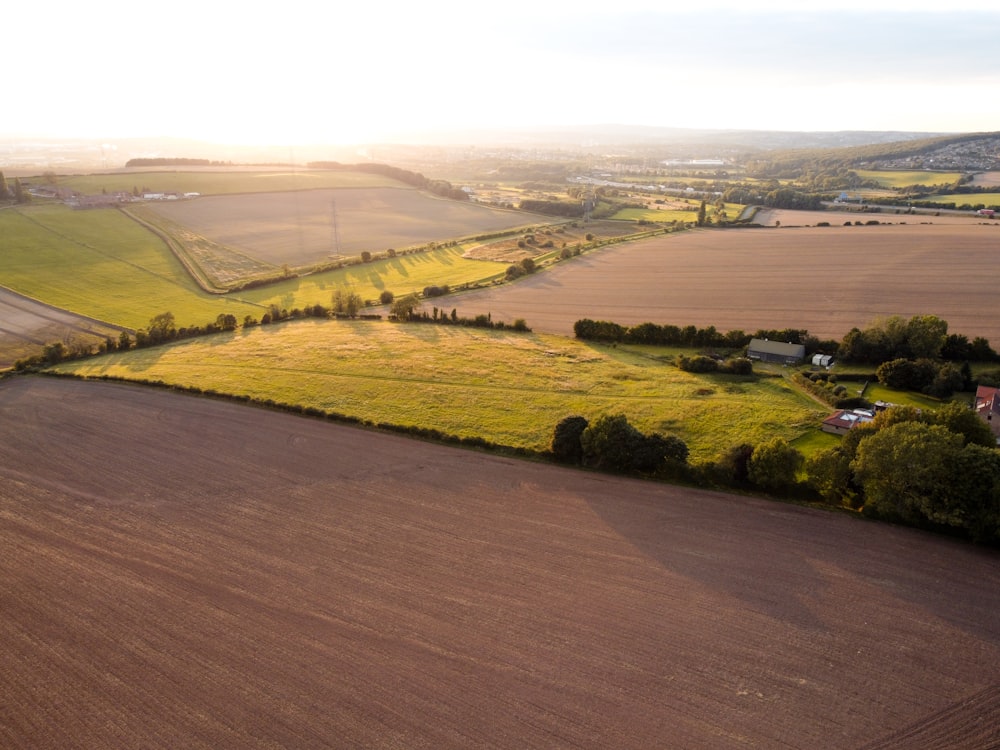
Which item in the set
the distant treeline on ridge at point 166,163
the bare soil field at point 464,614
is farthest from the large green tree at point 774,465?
the distant treeline on ridge at point 166,163

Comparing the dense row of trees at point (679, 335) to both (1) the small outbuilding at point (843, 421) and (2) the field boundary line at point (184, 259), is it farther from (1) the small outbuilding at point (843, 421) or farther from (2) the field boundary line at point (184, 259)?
(2) the field boundary line at point (184, 259)

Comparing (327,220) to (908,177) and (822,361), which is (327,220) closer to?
(822,361)

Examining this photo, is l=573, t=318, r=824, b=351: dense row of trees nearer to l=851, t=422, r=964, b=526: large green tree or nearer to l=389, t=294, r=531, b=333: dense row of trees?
l=389, t=294, r=531, b=333: dense row of trees

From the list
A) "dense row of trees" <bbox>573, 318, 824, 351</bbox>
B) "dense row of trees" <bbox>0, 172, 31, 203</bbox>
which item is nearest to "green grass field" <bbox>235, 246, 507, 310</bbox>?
"dense row of trees" <bbox>573, 318, 824, 351</bbox>

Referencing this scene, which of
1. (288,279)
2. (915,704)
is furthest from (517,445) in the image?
(288,279)

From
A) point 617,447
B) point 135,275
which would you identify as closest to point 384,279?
point 135,275

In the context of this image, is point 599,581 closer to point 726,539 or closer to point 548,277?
point 726,539
